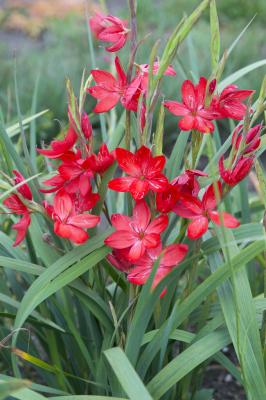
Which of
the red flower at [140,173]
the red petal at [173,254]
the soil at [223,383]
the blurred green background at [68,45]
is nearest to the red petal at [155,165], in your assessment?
the red flower at [140,173]

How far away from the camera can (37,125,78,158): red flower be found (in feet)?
3.11

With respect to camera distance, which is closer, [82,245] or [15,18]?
[82,245]

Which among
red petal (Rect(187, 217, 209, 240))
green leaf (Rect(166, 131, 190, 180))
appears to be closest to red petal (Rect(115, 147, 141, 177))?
red petal (Rect(187, 217, 209, 240))

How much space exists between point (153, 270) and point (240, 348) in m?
0.17

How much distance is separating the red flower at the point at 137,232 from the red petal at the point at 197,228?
41 millimetres

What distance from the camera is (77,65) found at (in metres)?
3.13

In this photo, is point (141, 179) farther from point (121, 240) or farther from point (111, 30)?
point (111, 30)

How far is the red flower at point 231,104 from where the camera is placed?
0.94m

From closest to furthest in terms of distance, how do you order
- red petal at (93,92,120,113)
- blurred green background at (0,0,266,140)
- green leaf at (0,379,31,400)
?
green leaf at (0,379,31,400), red petal at (93,92,120,113), blurred green background at (0,0,266,140)

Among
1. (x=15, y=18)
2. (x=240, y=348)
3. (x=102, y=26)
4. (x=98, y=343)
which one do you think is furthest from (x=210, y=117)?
(x=15, y=18)

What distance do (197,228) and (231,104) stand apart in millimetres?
193

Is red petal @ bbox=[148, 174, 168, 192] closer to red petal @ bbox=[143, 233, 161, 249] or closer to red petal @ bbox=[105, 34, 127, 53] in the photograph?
red petal @ bbox=[143, 233, 161, 249]

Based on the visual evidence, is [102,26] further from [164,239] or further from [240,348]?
[240,348]

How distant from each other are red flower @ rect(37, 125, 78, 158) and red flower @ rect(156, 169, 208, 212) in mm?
148
